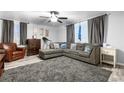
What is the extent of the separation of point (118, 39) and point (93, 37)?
992 mm

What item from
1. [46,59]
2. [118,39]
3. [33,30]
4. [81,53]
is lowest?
[46,59]

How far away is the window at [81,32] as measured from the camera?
4.58 meters

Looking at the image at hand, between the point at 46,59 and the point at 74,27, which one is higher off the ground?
the point at 74,27

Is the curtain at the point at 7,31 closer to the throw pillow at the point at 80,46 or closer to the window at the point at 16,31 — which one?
the window at the point at 16,31

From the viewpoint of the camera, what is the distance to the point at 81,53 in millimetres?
3400

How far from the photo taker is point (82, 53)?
3369 mm

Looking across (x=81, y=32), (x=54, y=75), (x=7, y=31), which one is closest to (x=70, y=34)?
(x=81, y=32)

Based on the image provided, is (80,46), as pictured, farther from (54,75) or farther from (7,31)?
(7,31)

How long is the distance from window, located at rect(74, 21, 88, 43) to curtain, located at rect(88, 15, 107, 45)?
41 cm

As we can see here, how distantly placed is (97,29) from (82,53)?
1230 mm

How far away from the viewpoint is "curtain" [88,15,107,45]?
3.53 metres
